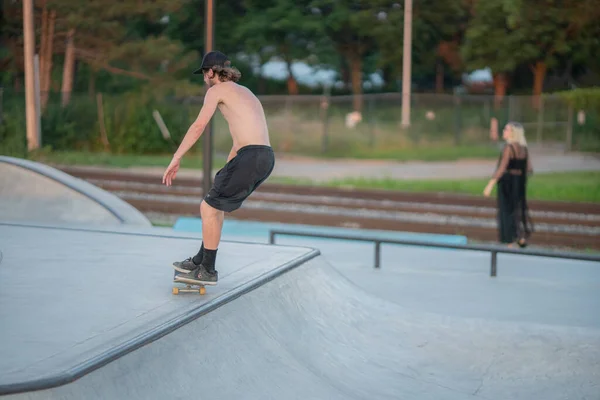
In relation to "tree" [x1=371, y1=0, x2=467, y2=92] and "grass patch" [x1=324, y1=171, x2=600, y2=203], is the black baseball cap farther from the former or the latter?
"tree" [x1=371, y1=0, x2=467, y2=92]

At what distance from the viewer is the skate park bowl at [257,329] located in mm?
4996

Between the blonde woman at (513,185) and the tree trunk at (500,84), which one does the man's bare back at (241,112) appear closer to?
the blonde woman at (513,185)

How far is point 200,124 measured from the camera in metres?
6.02

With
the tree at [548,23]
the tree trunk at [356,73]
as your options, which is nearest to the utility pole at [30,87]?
the tree at [548,23]

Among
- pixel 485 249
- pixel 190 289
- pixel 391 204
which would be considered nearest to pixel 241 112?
pixel 190 289

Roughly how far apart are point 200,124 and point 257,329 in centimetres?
152

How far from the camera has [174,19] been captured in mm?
44312

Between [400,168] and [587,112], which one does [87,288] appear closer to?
[400,168]

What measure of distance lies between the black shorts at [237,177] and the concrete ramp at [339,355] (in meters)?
0.73

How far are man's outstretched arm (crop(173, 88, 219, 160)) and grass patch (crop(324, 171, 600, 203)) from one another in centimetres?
1559

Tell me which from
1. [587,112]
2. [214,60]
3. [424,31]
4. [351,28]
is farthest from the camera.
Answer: [351,28]

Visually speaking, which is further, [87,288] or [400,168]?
[400,168]

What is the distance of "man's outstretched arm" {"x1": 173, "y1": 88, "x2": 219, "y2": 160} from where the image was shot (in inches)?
233

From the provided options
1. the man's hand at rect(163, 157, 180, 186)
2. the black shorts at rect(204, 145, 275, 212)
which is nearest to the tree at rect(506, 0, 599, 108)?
the black shorts at rect(204, 145, 275, 212)
